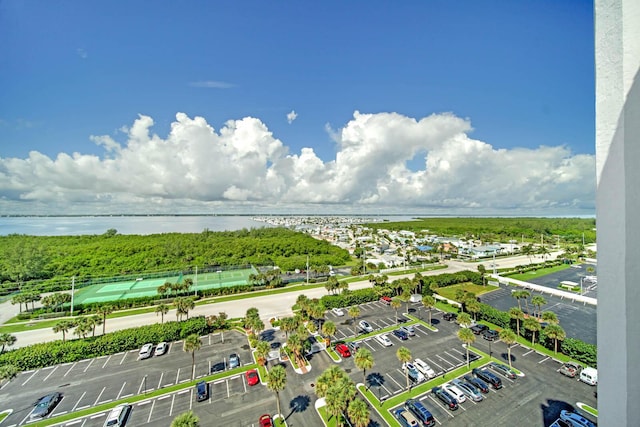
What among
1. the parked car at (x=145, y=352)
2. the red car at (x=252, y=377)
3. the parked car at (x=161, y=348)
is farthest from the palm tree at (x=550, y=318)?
the parked car at (x=145, y=352)

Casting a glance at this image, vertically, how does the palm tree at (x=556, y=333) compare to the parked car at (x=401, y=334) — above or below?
above

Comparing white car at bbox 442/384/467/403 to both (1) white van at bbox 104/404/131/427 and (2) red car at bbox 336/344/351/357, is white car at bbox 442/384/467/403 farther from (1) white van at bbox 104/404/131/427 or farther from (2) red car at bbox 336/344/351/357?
(1) white van at bbox 104/404/131/427

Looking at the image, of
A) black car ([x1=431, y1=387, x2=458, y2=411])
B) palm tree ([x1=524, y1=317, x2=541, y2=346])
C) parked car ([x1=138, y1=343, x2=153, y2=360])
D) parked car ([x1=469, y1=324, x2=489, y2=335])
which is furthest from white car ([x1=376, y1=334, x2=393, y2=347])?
parked car ([x1=138, y1=343, x2=153, y2=360])

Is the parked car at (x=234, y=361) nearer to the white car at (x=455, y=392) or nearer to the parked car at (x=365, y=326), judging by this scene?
the parked car at (x=365, y=326)

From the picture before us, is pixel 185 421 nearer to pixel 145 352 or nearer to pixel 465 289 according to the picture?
pixel 145 352

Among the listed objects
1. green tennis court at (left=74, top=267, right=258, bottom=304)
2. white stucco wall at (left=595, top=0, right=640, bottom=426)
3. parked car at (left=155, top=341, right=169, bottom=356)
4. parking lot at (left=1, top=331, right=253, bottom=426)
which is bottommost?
parking lot at (left=1, top=331, right=253, bottom=426)

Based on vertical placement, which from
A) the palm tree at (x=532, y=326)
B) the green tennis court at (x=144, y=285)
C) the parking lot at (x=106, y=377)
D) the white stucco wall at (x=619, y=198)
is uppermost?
the white stucco wall at (x=619, y=198)

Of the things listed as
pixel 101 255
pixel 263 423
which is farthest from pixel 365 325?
pixel 101 255
